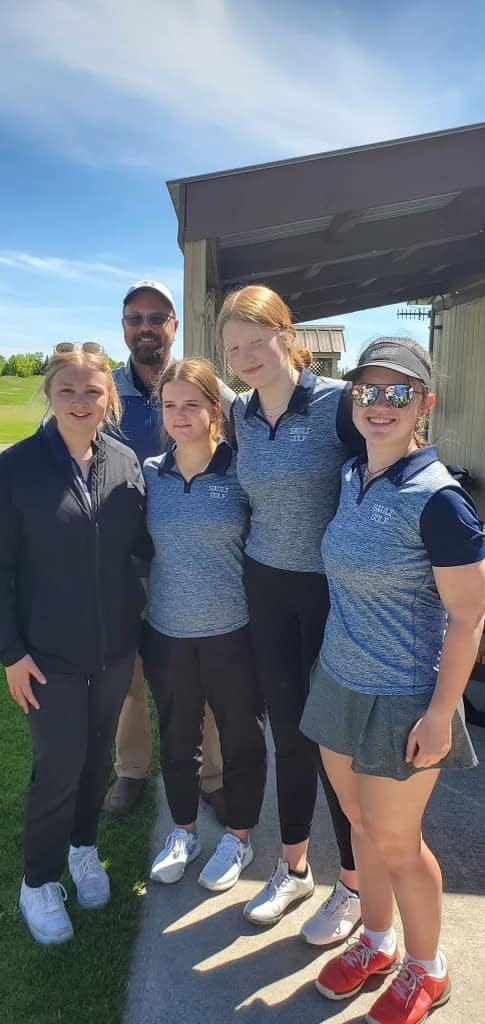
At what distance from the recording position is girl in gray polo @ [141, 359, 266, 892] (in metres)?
2.22

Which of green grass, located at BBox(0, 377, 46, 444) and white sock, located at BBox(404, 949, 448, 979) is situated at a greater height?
green grass, located at BBox(0, 377, 46, 444)

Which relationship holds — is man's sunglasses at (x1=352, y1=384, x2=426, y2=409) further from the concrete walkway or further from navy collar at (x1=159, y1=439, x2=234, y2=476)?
the concrete walkway

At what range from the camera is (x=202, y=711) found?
245 cm

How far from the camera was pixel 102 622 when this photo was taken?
7.16ft

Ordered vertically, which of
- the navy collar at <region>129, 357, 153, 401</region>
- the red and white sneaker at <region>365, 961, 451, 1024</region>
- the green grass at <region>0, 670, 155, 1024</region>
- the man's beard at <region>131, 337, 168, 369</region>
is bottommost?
the green grass at <region>0, 670, 155, 1024</region>

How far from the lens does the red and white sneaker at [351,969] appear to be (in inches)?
77.4

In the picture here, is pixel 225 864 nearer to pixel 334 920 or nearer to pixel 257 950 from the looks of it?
pixel 257 950

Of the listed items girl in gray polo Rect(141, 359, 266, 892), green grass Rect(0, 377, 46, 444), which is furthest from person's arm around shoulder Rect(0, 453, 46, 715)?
girl in gray polo Rect(141, 359, 266, 892)

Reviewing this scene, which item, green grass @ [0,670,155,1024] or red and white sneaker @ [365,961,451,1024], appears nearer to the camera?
red and white sneaker @ [365,961,451,1024]

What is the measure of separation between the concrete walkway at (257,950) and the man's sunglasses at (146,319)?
2089mm

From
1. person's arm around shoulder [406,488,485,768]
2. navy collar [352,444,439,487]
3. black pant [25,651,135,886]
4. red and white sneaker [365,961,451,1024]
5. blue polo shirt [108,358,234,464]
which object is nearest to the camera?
person's arm around shoulder [406,488,485,768]

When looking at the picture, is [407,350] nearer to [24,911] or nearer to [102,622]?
[102,622]

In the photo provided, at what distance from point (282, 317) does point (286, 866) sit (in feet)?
5.96

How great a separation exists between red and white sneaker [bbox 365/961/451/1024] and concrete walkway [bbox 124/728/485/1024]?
0.09 m
